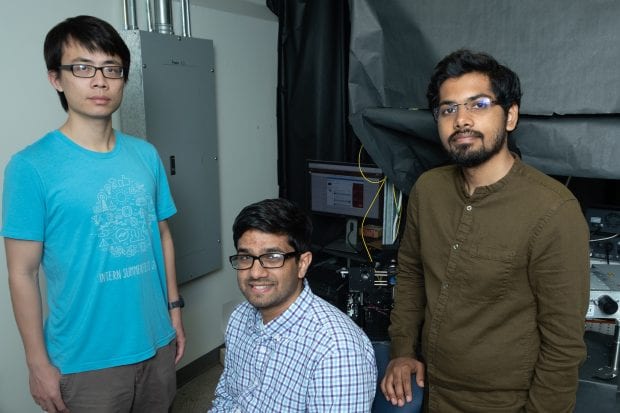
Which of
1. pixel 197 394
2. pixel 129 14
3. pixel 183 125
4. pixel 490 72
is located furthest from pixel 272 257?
pixel 197 394

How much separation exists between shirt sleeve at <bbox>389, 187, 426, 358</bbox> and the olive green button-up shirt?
0.37ft

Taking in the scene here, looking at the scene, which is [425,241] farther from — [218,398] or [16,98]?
[16,98]

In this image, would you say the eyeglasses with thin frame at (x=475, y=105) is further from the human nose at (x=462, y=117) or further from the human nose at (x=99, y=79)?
the human nose at (x=99, y=79)

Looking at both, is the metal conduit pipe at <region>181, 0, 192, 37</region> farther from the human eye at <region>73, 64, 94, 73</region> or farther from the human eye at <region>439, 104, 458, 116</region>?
the human eye at <region>439, 104, 458, 116</region>

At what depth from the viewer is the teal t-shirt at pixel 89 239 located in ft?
3.89

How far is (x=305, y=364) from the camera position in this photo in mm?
1103

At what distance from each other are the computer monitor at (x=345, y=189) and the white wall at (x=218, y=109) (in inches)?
18.7

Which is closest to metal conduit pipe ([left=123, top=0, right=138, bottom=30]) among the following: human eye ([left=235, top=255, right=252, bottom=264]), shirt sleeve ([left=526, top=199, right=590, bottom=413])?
human eye ([left=235, top=255, right=252, bottom=264])

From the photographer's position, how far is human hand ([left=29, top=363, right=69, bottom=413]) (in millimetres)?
1224

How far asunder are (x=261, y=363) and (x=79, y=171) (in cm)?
66

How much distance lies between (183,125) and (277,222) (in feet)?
3.97

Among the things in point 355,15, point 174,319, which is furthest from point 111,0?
point 174,319

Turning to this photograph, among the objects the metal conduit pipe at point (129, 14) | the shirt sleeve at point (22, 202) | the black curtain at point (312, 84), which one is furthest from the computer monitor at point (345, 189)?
the shirt sleeve at point (22, 202)

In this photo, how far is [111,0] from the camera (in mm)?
1983
